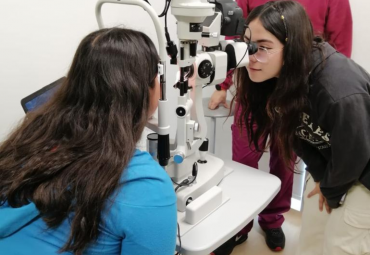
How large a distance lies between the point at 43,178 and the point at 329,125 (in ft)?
2.82

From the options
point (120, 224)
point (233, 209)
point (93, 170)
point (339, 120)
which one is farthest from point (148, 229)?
point (339, 120)

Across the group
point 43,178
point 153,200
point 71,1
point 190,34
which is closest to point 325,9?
point 190,34

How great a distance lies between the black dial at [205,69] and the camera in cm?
110

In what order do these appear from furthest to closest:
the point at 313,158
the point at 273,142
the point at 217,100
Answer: the point at 217,100
the point at 273,142
the point at 313,158

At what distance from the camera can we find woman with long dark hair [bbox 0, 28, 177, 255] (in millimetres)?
751

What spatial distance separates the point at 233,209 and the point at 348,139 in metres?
0.44

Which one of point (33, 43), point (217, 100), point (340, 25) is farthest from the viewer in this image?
point (217, 100)

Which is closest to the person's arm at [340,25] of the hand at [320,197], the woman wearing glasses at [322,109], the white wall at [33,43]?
the woman wearing glasses at [322,109]

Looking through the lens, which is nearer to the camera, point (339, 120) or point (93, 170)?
point (93, 170)

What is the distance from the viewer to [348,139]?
1084mm

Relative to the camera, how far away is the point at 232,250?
6.91ft

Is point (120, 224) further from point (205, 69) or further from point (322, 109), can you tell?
point (322, 109)

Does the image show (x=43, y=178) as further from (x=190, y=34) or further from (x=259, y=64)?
(x=259, y=64)

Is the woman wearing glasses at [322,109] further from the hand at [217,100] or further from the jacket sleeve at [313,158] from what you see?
the hand at [217,100]
